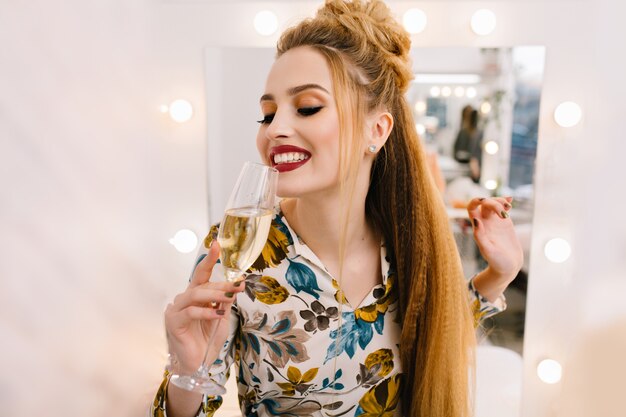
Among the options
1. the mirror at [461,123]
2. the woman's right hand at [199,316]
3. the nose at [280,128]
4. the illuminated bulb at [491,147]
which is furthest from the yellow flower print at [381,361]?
the illuminated bulb at [491,147]

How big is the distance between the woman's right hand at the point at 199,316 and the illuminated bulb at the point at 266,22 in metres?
0.95

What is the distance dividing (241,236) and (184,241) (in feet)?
3.24

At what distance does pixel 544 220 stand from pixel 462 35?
23.7 inches

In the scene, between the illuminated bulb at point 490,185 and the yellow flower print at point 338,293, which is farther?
the illuminated bulb at point 490,185

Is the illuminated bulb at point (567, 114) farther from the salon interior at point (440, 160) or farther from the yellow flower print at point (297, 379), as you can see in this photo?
the yellow flower print at point (297, 379)

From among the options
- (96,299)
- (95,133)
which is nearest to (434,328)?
(96,299)

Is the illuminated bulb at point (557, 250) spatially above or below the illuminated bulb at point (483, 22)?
below

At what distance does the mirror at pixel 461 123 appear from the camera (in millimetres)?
1582

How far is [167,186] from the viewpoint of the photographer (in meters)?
1.71

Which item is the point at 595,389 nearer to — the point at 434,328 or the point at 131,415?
the point at 434,328

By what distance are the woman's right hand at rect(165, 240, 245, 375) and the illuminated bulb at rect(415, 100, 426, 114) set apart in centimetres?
100

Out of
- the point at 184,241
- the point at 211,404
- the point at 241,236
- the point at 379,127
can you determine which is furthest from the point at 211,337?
the point at 184,241

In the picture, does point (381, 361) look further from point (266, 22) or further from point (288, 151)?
point (266, 22)

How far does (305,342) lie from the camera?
111cm
